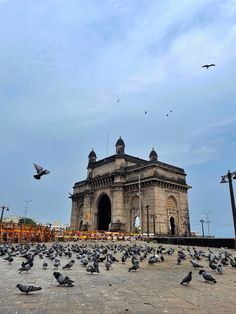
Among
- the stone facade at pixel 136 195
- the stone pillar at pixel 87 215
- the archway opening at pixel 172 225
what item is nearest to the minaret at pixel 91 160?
the stone facade at pixel 136 195

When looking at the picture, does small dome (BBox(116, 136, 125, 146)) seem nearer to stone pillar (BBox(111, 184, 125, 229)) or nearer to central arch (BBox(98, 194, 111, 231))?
stone pillar (BBox(111, 184, 125, 229))

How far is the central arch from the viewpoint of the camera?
61.2 meters

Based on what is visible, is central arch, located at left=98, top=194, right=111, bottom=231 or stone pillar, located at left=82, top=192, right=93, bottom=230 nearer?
stone pillar, located at left=82, top=192, right=93, bottom=230

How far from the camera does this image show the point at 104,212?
6362 cm

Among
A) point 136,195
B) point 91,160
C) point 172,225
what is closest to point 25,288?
point 136,195

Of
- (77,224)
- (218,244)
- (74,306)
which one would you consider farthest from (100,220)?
(74,306)

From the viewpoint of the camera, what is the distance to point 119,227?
5066cm

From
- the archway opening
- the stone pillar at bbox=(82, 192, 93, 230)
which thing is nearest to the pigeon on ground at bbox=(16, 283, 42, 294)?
the archway opening

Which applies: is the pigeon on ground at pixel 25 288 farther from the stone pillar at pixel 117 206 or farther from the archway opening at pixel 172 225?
the archway opening at pixel 172 225

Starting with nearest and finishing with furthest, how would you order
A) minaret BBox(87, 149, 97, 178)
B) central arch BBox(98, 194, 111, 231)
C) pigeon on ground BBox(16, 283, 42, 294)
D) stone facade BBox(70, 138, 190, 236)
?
1. pigeon on ground BBox(16, 283, 42, 294)
2. stone facade BBox(70, 138, 190, 236)
3. central arch BBox(98, 194, 111, 231)
4. minaret BBox(87, 149, 97, 178)

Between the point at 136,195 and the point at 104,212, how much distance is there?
15418 mm

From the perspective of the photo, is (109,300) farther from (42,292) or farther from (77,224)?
(77,224)

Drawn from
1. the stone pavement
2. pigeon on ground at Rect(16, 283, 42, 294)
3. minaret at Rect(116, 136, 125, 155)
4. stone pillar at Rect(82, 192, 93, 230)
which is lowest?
the stone pavement

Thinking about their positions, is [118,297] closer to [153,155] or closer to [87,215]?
[153,155]
